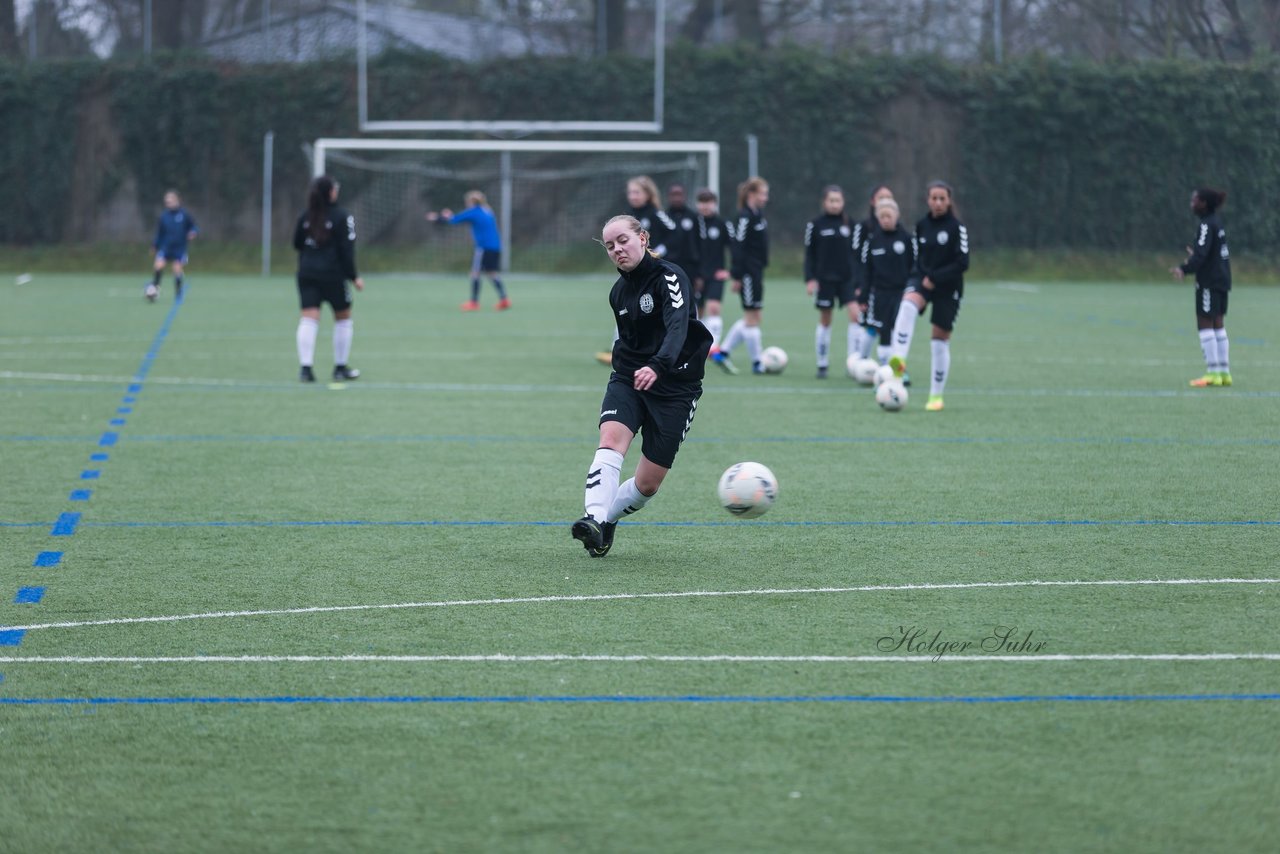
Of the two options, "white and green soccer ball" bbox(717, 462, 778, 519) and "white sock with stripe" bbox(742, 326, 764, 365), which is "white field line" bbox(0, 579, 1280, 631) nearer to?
"white and green soccer ball" bbox(717, 462, 778, 519)

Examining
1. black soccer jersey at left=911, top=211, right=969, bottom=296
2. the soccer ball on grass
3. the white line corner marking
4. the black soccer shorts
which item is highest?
black soccer jersey at left=911, top=211, right=969, bottom=296

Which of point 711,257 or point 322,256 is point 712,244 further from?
point 322,256

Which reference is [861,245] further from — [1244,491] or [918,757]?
[918,757]

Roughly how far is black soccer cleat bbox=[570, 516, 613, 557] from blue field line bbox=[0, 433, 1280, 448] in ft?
13.5

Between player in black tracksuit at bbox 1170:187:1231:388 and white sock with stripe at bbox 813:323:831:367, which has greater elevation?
player in black tracksuit at bbox 1170:187:1231:388

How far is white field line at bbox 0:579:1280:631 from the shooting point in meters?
6.16

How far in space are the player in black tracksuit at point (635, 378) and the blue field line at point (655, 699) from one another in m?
1.98

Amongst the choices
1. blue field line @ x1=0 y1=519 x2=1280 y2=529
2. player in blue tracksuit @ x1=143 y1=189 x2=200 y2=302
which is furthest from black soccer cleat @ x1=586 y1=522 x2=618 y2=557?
player in blue tracksuit @ x1=143 y1=189 x2=200 y2=302

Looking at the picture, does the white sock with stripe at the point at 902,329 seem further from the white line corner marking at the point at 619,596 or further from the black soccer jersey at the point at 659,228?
the white line corner marking at the point at 619,596

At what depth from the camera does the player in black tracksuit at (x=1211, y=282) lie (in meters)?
14.7

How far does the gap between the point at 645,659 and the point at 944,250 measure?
7727mm

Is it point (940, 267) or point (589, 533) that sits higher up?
point (940, 267)

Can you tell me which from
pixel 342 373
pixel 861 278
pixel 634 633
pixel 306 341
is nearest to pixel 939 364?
pixel 861 278

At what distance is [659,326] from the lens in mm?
7297
